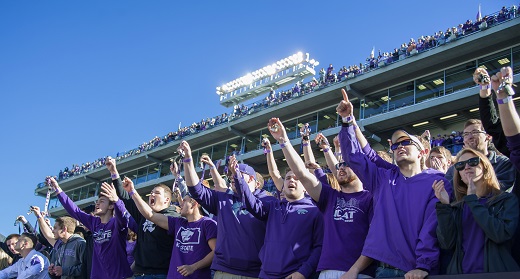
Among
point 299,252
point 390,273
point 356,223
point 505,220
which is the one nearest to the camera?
point 505,220

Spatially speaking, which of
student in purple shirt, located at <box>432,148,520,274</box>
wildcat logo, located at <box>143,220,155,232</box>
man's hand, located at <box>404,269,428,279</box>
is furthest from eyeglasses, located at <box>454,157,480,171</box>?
wildcat logo, located at <box>143,220,155,232</box>

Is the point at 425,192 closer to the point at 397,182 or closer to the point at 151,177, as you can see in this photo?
the point at 397,182

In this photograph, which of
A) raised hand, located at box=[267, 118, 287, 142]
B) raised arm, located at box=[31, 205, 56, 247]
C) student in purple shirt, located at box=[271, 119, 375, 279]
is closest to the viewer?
student in purple shirt, located at box=[271, 119, 375, 279]

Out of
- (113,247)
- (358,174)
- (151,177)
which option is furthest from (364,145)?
(151,177)

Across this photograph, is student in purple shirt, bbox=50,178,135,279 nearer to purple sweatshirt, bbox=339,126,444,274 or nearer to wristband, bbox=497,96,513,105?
purple sweatshirt, bbox=339,126,444,274

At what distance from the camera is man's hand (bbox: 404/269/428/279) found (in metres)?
3.22

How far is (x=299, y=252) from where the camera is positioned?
184 inches

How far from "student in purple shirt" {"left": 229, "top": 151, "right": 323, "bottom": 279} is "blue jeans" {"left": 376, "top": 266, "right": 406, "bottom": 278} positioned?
2.74 ft

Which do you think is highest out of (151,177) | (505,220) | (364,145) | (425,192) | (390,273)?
(151,177)

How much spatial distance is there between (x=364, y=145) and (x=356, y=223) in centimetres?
67

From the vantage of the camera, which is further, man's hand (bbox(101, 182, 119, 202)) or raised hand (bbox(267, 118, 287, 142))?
man's hand (bbox(101, 182, 119, 202))

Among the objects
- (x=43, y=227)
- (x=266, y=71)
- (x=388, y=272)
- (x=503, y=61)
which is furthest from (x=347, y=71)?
(x=388, y=272)

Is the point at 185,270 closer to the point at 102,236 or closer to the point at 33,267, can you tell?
the point at 102,236

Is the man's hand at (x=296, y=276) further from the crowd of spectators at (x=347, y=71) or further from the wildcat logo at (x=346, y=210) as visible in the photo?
the crowd of spectators at (x=347, y=71)
